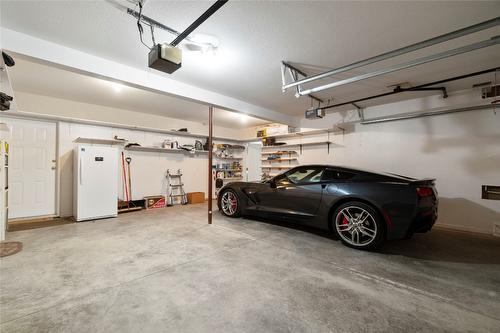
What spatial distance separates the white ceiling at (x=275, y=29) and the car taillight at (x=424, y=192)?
1749 millimetres

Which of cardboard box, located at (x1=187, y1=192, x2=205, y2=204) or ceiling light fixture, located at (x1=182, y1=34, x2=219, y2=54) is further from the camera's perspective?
cardboard box, located at (x1=187, y1=192, x2=205, y2=204)

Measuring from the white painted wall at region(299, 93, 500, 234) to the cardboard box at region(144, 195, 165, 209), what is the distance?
5.21 metres

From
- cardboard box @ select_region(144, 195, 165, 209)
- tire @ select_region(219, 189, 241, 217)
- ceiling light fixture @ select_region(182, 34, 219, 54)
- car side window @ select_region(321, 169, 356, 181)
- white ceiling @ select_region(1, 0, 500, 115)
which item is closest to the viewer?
white ceiling @ select_region(1, 0, 500, 115)

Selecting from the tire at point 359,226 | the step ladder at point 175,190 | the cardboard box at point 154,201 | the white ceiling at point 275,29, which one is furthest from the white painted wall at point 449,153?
the cardboard box at point 154,201

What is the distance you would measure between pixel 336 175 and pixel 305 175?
0.51 metres

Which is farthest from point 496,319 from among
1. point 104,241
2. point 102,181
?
point 102,181

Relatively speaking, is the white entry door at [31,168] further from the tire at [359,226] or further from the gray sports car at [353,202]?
the tire at [359,226]

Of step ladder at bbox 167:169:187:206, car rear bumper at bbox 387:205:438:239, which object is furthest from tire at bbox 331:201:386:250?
step ladder at bbox 167:169:187:206

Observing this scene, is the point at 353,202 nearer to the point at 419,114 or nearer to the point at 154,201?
the point at 419,114

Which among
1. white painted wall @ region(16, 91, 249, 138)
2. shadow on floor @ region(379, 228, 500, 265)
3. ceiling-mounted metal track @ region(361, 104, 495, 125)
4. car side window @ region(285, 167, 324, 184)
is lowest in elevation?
shadow on floor @ region(379, 228, 500, 265)

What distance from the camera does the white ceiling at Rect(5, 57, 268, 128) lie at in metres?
3.33

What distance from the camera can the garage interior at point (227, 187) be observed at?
1.61m

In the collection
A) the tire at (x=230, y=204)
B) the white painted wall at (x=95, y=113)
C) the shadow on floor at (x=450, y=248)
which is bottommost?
the shadow on floor at (x=450, y=248)

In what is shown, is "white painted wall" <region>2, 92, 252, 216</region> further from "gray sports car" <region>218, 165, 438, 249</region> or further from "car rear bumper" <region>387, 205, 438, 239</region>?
"car rear bumper" <region>387, 205, 438, 239</region>
